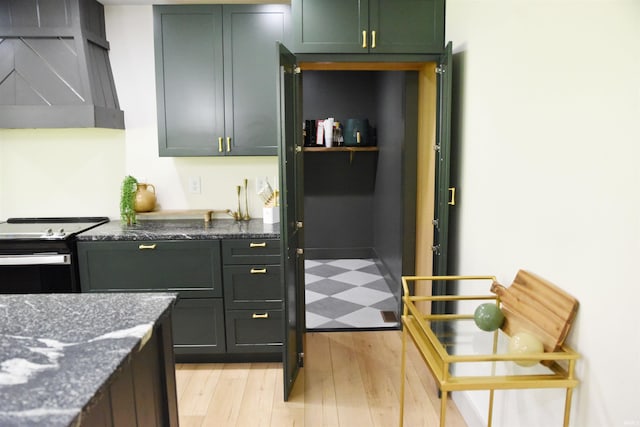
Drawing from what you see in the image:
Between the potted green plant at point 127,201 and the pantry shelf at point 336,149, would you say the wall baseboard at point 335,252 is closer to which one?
the pantry shelf at point 336,149

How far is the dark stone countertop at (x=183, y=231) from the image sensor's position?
114 inches

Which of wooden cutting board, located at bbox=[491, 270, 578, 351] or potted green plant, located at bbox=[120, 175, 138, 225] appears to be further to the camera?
potted green plant, located at bbox=[120, 175, 138, 225]

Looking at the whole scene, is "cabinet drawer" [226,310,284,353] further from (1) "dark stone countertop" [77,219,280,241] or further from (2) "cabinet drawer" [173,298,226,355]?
(1) "dark stone countertop" [77,219,280,241]

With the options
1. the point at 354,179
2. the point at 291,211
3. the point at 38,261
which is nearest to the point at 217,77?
the point at 291,211

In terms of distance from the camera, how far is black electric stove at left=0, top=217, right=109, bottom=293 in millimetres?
2807

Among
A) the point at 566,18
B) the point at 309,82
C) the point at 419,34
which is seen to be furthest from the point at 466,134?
the point at 309,82

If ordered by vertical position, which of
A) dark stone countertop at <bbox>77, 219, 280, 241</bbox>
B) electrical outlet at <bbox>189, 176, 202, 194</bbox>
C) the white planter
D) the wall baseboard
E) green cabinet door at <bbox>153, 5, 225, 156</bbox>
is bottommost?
the wall baseboard

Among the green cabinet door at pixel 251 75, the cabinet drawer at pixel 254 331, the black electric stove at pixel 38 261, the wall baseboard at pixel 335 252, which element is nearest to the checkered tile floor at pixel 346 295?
the wall baseboard at pixel 335 252

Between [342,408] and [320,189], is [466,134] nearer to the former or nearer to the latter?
[342,408]

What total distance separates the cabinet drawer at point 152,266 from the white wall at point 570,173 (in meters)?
1.62

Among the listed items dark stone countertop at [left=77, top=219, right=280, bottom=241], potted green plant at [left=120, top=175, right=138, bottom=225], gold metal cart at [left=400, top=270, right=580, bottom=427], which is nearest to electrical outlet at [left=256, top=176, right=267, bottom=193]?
dark stone countertop at [left=77, top=219, right=280, bottom=241]

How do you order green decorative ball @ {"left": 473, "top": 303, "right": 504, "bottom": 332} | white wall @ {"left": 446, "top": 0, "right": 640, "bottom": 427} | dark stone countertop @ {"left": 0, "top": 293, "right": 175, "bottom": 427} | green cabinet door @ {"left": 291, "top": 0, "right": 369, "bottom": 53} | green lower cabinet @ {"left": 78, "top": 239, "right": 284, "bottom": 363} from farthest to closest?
green lower cabinet @ {"left": 78, "top": 239, "right": 284, "bottom": 363}
green cabinet door @ {"left": 291, "top": 0, "right": 369, "bottom": 53}
green decorative ball @ {"left": 473, "top": 303, "right": 504, "bottom": 332}
white wall @ {"left": 446, "top": 0, "right": 640, "bottom": 427}
dark stone countertop @ {"left": 0, "top": 293, "right": 175, "bottom": 427}

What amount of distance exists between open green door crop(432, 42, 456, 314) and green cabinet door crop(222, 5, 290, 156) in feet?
3.59

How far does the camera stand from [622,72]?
4.23ft
